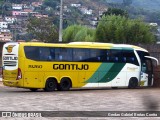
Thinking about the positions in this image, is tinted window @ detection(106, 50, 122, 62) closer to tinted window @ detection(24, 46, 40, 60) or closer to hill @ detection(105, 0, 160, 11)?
tinted window @ detection(24, 46, 40, 60)

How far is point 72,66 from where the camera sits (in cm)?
2502

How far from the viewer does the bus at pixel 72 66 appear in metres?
23.5

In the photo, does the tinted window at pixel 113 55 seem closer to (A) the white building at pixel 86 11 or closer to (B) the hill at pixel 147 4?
(B) the hill at pixel 147 4

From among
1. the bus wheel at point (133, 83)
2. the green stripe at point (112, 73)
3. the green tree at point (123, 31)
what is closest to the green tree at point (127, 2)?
the green tree at point (123, 31)

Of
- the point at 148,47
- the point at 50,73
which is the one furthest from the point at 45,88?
the point at 148,47

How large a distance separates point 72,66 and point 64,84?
39.9 inches

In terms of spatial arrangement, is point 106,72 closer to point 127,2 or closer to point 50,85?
point 50,85

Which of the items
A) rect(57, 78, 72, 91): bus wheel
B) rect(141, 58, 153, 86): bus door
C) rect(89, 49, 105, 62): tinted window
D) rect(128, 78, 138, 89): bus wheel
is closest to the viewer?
rect(57, 78, 72, 91): bus wheel

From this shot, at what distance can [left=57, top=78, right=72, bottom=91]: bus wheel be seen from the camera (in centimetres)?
2483

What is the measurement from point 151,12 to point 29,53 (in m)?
58.7

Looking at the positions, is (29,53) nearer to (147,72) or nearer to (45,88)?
(45,88)

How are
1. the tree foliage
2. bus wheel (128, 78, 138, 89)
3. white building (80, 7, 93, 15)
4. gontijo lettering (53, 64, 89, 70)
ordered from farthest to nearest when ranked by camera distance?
white building (80, 7, 93, 15) → the tree foliage → bus wheel (128, 78, 138, 89) → gontijo lettering (53, 64, 89, 70)

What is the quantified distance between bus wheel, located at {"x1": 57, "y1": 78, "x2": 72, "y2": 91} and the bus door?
5386 millimetres

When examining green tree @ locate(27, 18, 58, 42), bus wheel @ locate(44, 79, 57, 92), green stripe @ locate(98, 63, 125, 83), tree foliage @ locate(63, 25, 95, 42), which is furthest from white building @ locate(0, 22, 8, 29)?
bus wheel @ locate(44, 79, 57, 92)
